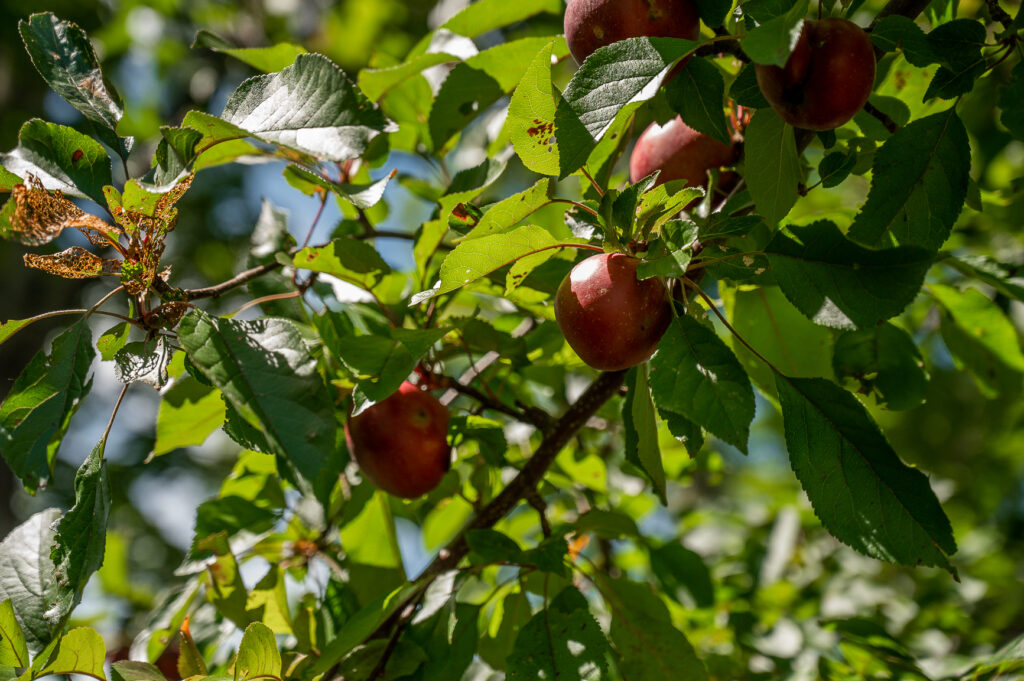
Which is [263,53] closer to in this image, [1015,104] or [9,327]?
[9,327]

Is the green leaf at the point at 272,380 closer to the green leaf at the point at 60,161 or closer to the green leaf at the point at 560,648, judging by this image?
the green leaf at the point at 60,161

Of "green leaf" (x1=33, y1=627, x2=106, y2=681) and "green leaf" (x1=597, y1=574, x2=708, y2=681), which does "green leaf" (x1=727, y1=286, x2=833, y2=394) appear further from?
"green leaf" (x1=33, y1=627, x2=106, y2=681)

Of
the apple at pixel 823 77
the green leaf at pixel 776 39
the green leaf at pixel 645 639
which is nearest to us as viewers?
the green leaf at pixel 776 39

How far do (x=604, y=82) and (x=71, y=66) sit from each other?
25.4 inches

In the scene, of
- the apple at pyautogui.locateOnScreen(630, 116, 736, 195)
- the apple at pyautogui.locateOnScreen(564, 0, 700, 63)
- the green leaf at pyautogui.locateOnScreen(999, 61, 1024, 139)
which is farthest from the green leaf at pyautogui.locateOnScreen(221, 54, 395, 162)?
the green leaf at pyautogui.locateOnScreen(999, 61, 1024, 139)

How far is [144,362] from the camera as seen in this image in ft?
2.65

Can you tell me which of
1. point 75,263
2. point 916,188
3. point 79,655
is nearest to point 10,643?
point 79,655

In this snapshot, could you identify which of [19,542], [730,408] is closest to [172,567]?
[19,542]

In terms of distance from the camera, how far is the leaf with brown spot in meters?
0.77

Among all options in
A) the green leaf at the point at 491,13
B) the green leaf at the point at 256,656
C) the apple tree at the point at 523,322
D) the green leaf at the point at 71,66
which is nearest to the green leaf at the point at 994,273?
the apple tree at the point at 523,322

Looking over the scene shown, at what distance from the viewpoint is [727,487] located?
3.81 meters

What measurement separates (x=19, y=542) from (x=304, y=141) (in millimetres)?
659

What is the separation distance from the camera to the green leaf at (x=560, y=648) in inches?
34.1

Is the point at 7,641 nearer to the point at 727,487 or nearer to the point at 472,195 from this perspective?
the point at 472,195
